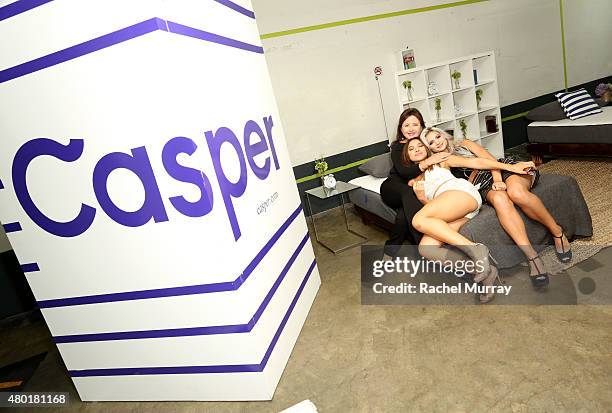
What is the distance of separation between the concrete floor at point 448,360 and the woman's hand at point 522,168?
758 millimetres

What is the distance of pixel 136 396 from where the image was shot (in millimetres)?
2535

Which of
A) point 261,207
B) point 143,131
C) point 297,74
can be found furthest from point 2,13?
point 297,74

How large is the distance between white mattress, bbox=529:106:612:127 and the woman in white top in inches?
93.3

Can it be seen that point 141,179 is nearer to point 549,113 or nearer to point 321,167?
point 321,167

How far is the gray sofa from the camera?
2.88m

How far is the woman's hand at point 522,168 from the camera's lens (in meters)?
2.96

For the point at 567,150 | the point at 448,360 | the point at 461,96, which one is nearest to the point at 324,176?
the point at 461,96

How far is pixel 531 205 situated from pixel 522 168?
12.3 inches

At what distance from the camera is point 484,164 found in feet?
10.0

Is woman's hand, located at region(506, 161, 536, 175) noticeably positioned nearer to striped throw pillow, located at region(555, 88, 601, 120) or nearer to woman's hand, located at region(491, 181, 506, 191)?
woman's hand, located at region(491, 181, 506, 191)

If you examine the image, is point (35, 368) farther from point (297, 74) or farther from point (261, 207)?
point (297, 74)

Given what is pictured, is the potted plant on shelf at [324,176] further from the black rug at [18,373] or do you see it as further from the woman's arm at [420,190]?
the black rug at [18,373]

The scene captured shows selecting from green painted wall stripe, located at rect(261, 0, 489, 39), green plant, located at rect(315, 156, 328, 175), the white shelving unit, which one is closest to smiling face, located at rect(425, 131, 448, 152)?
green plant, located at rect(315, 156, 328, 175)

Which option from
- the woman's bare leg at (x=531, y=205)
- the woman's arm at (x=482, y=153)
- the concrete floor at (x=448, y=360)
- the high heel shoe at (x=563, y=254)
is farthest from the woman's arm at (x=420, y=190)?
the high heel shoe at (x=563, y=254)
